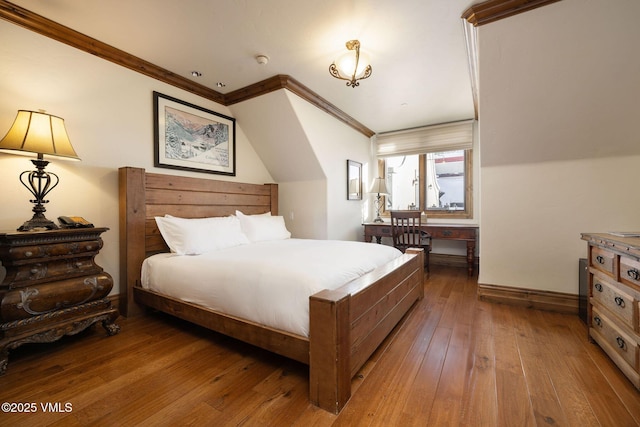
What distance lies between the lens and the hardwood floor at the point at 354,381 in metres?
1.24

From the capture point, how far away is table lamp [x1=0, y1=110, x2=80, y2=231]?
1742 mm

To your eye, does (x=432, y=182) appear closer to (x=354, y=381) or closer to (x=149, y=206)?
(x=354, y=381)

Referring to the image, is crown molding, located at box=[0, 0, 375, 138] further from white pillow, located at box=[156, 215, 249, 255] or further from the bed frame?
white pillow, located at box=[156, 215, 249, 255]

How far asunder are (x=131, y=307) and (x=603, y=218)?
425cm

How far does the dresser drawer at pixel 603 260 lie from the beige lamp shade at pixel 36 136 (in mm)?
3630

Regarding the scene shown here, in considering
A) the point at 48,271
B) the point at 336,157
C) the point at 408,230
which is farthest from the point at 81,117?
the point at 408,230

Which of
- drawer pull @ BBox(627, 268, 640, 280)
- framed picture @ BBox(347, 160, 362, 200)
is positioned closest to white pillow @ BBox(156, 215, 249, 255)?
framed picture @ BBox(347, 160, 362, 200)

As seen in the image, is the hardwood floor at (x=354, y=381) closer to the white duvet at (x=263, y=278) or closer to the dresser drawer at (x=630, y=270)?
the white duvet at (x=263, y=278)

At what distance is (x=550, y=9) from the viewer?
1762 mm

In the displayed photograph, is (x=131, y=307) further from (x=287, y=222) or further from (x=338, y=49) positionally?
(x=338, y=49)

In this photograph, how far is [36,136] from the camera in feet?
5.86

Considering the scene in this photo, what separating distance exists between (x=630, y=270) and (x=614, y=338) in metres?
0.45

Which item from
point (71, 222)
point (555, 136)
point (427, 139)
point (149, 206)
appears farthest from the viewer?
point (427, 139)

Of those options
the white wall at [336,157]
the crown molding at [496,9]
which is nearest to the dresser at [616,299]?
A: the crown molding at [496,9]
